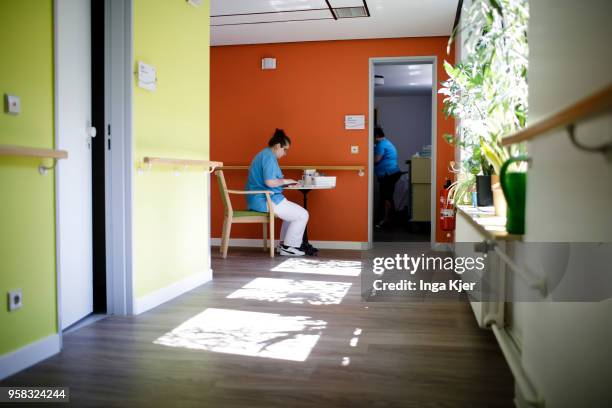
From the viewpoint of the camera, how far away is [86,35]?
352 centimetres

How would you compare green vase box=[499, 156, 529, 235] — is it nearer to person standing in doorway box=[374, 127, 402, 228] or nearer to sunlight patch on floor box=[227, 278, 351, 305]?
sunlight patch on floor box=[227, 278, 351, 305]

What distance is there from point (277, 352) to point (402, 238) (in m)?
5.28

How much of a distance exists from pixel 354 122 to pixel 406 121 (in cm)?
581

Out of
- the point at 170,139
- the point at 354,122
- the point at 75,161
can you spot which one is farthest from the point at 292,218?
the point at 75,161

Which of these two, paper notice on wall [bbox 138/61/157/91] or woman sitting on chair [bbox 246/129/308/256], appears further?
woman sitting on chair [bbox 246/129/308/256]

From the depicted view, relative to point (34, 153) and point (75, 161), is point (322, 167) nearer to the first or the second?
point (75, 161)

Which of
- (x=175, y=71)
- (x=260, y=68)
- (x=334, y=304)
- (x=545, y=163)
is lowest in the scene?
(x=334, y=304)

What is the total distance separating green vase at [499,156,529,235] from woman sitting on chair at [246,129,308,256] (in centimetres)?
413

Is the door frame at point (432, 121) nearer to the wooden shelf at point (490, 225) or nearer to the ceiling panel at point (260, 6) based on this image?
the ceiling panel at point (260, 6)

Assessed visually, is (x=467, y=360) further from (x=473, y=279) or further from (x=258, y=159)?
A: (x=258, y=159)

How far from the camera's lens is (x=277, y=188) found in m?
6.26

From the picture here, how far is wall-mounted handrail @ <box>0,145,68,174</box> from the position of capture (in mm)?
2363

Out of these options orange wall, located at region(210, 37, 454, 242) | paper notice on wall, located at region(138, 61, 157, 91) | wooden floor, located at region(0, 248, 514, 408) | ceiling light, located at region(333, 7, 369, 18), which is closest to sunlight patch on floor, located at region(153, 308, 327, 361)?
wooden floor, located at region(0, 248, 514, 408)

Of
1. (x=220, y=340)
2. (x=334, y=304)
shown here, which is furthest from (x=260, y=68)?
(x=220, y=340)
